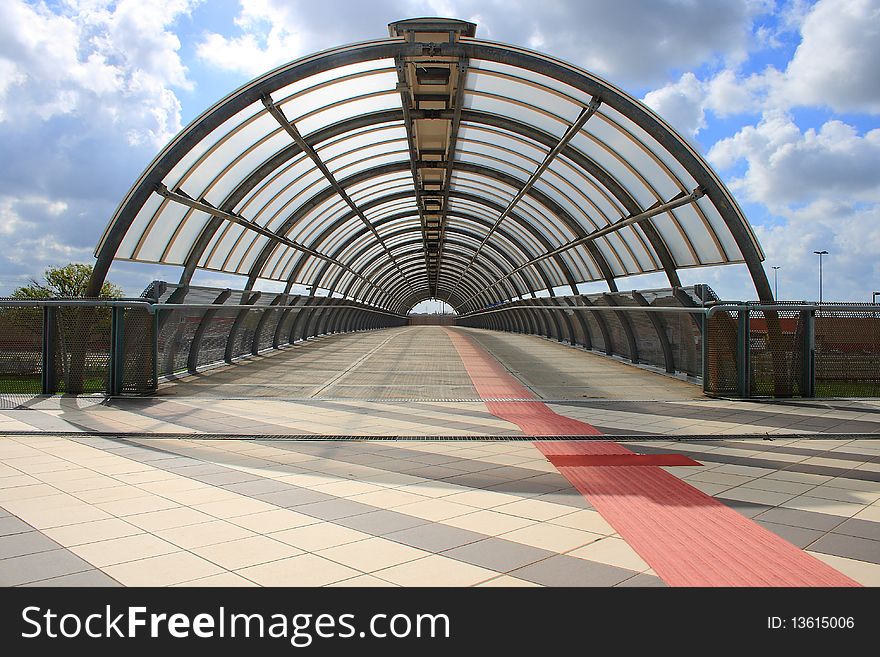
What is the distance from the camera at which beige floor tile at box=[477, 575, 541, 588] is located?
3.22 metres

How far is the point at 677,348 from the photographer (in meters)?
12.2

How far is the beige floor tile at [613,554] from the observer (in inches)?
138

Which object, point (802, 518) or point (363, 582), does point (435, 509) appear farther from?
point (802, 518)

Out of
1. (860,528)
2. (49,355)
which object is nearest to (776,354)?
(860,528)

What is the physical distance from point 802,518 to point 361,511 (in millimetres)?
2733

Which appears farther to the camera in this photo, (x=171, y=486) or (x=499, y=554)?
(x=171, y=486)

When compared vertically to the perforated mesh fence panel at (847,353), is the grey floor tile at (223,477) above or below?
below

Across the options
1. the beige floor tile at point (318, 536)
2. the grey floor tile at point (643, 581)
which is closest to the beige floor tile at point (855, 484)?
the grey floor tile at point (643, 581)

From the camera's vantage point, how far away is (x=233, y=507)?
180 inches

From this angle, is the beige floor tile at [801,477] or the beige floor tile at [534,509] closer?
the beige floor tile at [534,509]

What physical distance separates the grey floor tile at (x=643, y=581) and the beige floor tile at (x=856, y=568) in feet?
3.00

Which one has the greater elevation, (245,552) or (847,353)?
(847,353)

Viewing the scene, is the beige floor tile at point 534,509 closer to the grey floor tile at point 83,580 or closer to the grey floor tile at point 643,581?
the grey floor tile at point 643,581

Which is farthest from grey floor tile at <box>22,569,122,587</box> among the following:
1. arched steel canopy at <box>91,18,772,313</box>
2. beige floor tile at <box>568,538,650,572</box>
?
arched steel canopy at <box>91,18,772,313</box>
